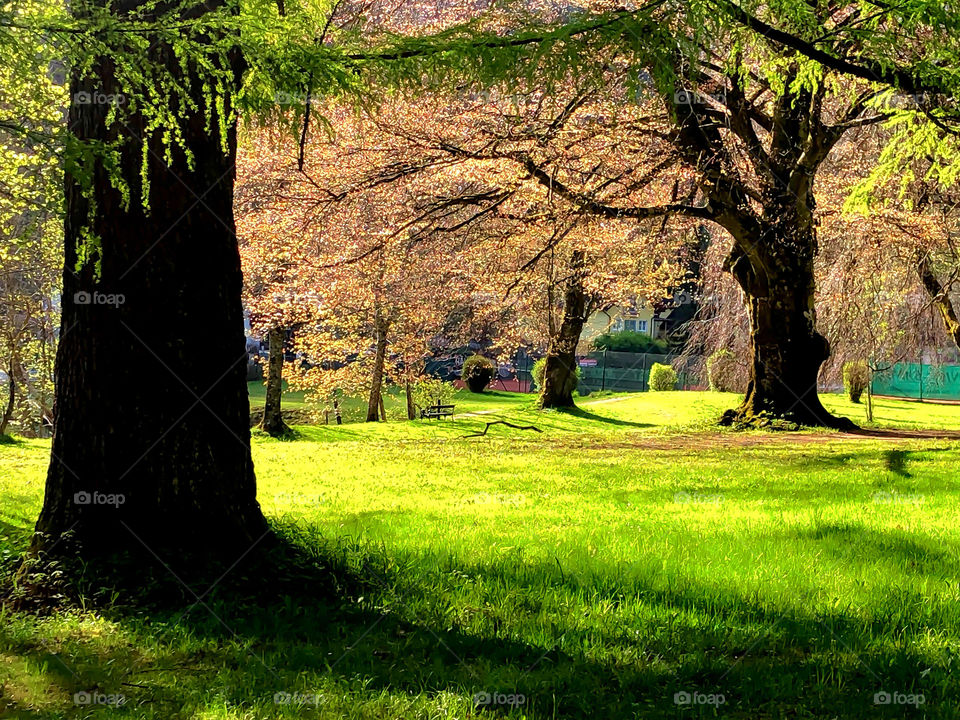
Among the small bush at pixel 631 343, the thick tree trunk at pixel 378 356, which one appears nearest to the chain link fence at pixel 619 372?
the small bush at pixel 631 343

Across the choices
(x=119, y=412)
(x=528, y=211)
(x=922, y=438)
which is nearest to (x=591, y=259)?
(x=528, y=211)

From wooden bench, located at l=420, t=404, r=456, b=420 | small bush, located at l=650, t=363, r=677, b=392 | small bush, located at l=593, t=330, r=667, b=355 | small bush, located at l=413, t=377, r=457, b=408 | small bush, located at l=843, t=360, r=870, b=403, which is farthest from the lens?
small bush, located at l=593, t=330, r=667, b=355

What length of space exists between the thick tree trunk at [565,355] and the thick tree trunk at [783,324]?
33.4 ft

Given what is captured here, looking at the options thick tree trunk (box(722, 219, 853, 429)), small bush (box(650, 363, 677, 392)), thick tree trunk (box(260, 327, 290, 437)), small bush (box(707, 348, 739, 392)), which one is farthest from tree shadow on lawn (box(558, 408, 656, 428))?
small bush (box(650, 363, 677, 392))

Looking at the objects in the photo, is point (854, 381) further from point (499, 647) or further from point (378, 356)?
point (499, 647)

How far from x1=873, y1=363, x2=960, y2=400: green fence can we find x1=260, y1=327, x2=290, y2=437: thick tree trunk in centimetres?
3191

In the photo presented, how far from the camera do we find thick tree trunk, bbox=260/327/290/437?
2056 centimetres

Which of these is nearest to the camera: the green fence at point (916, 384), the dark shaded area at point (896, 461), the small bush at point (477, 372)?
the dark shaded area at point (896, 461)

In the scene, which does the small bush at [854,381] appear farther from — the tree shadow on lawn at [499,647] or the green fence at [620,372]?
the tree shadow on lawn at [499,647]

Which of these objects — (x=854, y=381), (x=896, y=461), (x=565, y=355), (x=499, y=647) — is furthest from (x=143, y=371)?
(x=854, y=381)

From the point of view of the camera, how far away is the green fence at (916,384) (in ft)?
136

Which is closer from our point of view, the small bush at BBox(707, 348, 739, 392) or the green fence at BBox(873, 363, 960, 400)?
the small bush at BBox(707, 348, 739, 392)

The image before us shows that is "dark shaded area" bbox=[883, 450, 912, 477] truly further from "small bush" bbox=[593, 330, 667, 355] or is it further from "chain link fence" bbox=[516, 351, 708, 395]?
"small bush" bbox=[593, 330, 667, 355]

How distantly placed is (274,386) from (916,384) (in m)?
35.8
